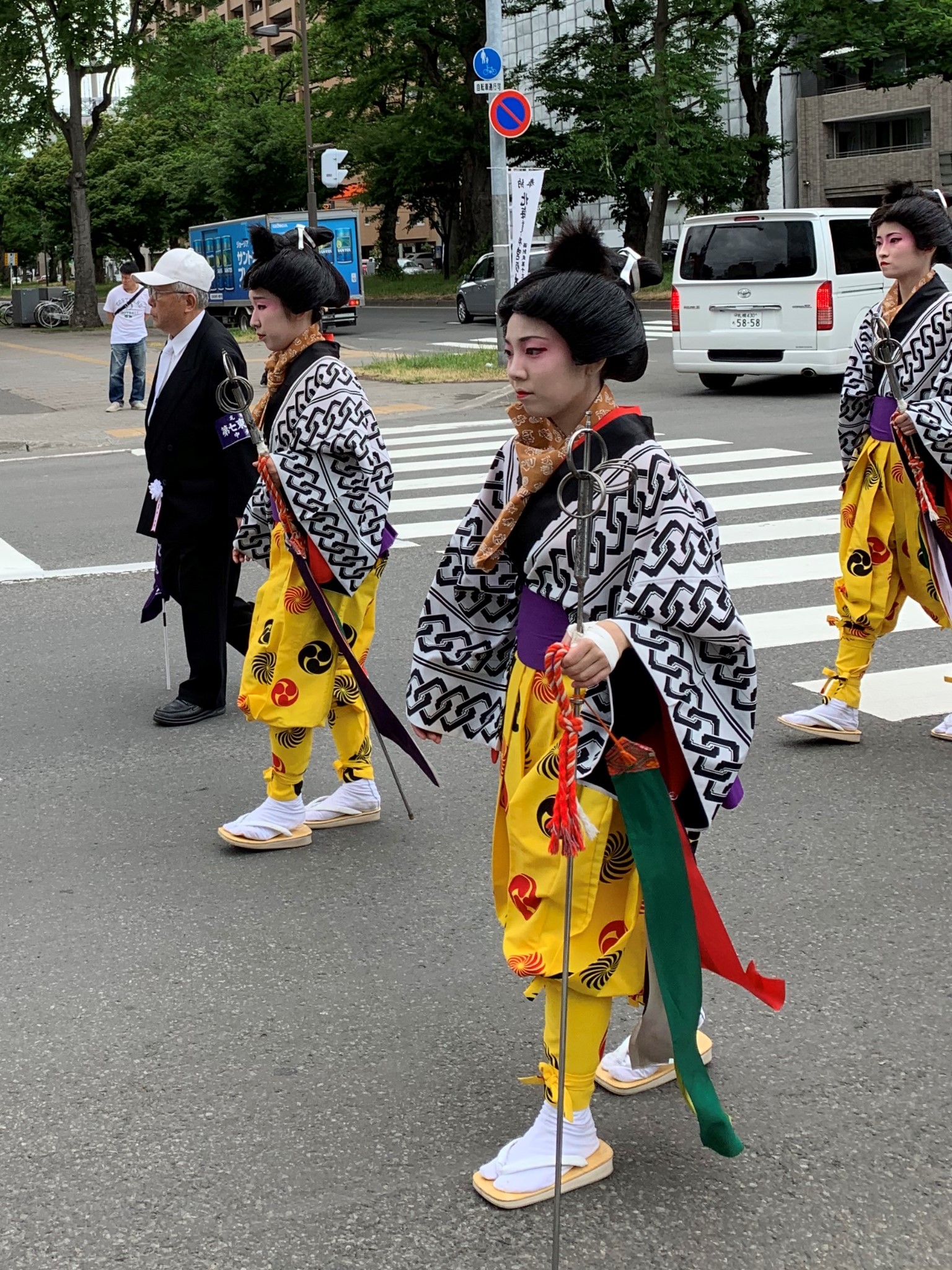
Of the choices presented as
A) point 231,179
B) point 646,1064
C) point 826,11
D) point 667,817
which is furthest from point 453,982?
point 231,179

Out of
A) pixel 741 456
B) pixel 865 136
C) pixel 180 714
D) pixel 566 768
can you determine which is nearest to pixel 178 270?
pixel 180 714

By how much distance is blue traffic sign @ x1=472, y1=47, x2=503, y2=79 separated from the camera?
677 inches

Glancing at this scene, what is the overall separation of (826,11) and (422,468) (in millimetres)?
32132

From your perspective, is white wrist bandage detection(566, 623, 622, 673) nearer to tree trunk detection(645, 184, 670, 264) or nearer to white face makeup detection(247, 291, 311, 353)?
white face makeup detection(247, 291, 311, 353)

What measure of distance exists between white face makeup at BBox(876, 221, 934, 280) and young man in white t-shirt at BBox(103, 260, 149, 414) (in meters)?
12.6

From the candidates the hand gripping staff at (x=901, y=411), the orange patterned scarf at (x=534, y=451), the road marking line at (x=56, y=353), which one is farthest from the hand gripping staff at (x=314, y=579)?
the road marking line at (x=56, y=353)

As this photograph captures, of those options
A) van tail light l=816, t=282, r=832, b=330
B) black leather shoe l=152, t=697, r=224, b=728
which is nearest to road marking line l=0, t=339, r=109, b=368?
van tail light l=816, t=282, r=832, b=330

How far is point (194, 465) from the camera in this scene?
561 centimetres

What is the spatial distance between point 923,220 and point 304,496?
2215 millimetres

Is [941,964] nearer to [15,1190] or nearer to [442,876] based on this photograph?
[442,876]

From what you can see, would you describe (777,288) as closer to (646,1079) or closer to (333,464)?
(333,464)

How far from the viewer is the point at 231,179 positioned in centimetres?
5116

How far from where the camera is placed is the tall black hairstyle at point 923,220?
4867 millimetres

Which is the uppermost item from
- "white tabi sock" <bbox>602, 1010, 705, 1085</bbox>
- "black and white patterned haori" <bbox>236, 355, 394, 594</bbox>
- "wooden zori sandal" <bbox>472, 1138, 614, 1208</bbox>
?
"black and white patterned haori" <bbox>236, 355, 394, 594</bbox>
